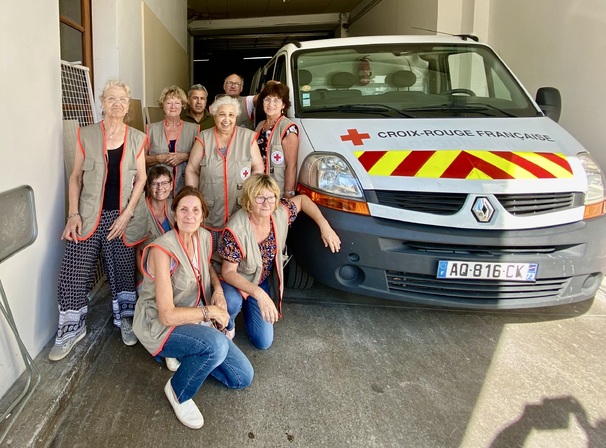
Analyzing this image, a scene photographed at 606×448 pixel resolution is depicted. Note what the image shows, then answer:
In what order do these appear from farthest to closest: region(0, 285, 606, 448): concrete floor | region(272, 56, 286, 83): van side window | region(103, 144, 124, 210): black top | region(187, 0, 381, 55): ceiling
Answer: region(187, 0, 381, 55): ceiling < region(272, 56, 286, 83): van side window < region(103, 144, 124, 210): black top < region(0, 285, 606, 448): concrete floor

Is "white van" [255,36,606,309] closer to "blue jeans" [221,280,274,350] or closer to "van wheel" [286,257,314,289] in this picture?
"van wheel" [286,257,314,289]

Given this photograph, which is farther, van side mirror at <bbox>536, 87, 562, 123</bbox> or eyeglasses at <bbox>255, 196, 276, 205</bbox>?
van side mirror at <bbox>536, 87, 562, 123</bbox>

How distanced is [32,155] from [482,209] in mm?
2317

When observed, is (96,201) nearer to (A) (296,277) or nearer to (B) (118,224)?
(B) (118,224)

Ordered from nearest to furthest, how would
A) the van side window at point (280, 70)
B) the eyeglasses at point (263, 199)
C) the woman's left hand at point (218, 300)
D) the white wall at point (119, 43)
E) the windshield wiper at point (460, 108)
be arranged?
the woman's left hand at point (218, 300) < the eyeglasses at point (263, 199) < the windshield wiper at point (460, 108) < the van side window at point (280, 70) < the white wall at point (119, 43)

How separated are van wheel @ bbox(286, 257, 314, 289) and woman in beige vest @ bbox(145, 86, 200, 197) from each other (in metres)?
0.94

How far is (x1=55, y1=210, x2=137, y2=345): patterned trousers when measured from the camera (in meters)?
2.60

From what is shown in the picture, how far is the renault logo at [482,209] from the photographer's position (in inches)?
106

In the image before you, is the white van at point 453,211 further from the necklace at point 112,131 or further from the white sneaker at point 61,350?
the white sneaker at point 61,350

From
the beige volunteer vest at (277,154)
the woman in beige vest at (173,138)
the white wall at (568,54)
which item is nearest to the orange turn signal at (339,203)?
the beige volunteer vest at (277,154)

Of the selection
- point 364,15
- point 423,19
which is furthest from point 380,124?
point 364,15

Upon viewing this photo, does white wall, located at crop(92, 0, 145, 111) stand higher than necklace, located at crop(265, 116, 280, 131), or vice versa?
white wall, located at crop(92, 0, 145, 111)

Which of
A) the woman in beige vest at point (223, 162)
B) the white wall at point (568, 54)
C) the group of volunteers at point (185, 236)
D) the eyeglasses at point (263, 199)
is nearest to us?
the group of volunteers at point (185, 236)

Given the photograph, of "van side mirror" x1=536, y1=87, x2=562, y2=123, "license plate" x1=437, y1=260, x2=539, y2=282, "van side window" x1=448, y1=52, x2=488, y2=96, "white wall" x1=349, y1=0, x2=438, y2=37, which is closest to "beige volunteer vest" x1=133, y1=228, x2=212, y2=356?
"license plate" x1=437, y1=260, x2=539, y2=282
